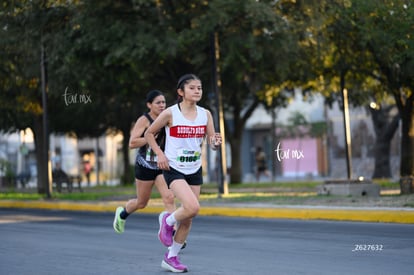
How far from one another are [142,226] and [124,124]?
77.7ft

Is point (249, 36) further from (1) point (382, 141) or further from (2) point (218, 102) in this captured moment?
(1) point (382, 141)

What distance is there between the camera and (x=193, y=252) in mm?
10172

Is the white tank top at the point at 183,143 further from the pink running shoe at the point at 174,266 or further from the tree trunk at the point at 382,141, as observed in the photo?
the tree trunk at the point at 382,141

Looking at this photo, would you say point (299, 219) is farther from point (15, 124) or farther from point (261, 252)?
point (15, 124)

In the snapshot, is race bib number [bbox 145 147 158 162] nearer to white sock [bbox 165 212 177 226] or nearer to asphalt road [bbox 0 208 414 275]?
asphalt road [bbox 0 208 414 275]

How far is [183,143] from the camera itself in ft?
26.1

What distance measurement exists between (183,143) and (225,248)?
2940 millimetres

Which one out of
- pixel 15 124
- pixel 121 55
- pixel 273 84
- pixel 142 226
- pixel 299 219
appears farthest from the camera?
pixel 15 124

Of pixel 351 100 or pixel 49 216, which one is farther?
pixel 351 100

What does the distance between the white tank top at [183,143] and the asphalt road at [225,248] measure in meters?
1.02

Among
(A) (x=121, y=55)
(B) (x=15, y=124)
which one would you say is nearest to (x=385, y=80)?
(A) (x=121, y=55)

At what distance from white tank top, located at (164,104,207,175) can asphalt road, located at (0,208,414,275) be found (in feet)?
3.34

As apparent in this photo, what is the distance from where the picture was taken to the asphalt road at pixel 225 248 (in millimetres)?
8398

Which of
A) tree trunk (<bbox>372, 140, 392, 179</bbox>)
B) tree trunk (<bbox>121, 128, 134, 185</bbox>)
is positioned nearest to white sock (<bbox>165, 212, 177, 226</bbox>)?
tree trunk (<bbox>372, 140, 392, 179</bbox>)
